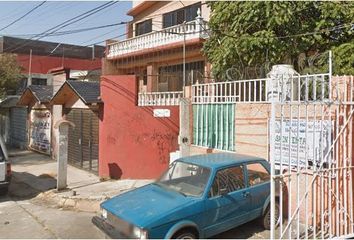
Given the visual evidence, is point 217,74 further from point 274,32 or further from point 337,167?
point 337,167

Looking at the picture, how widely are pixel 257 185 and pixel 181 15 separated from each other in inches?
580

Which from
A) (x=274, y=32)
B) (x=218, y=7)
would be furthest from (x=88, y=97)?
(x=274, y=32)

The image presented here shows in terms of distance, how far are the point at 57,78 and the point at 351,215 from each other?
51.3ft

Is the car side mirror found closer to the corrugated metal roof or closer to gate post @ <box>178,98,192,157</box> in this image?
gate post @ <box>178,98,192,157</box>

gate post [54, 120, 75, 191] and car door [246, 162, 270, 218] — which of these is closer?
car door [246, 162, 270, 218]

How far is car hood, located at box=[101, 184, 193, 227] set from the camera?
5304mm

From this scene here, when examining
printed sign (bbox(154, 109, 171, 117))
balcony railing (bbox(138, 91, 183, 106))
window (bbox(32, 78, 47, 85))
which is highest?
window (bbox(32, 78, 47, 85))

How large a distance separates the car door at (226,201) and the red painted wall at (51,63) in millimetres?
30390

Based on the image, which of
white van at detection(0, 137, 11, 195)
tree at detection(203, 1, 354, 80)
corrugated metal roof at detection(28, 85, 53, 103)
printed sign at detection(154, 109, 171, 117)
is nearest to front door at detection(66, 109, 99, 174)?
printed sign at detection(154, 109, 171, 117)

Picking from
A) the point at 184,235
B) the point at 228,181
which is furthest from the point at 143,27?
the point at 184,235

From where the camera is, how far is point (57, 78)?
61.0 ft

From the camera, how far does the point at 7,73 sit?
21.8m

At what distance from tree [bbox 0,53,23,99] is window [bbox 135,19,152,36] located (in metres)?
7.70

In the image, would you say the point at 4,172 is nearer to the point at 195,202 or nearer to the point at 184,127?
the point at 184,127
